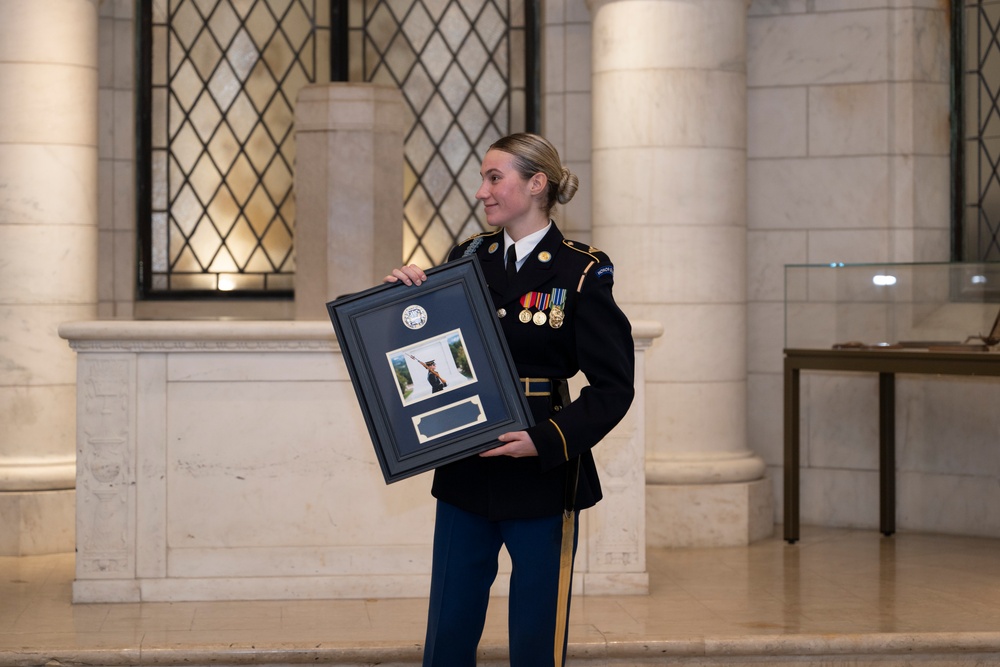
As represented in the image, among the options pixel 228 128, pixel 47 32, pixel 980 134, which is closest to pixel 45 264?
pixel 47 32

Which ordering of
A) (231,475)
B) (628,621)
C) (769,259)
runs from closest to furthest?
(628,621) < (231,475) < (769,259)

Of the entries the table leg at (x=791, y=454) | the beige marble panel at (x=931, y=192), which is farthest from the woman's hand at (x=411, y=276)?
the beige marble panel at (x=931, y=192)

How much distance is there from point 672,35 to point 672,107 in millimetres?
404

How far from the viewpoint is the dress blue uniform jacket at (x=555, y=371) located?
141 inches

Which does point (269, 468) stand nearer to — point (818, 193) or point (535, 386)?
point (535, 386)

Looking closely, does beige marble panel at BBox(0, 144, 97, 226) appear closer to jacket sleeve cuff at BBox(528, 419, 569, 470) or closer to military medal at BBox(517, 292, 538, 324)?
military medal at BBox(517, 292, 538, 324)

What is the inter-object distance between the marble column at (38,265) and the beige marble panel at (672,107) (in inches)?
121

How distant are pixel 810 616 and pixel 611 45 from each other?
11.6 ft

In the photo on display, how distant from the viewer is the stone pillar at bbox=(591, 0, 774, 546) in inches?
304

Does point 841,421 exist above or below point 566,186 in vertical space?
below

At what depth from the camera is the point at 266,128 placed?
30.3 ft

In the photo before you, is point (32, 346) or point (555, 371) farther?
point (32, 346)

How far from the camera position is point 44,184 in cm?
753

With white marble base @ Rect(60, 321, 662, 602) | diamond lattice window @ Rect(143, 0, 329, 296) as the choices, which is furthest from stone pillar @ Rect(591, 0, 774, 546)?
diamond lattice window @ Rect(143, 0, 329, 296)
